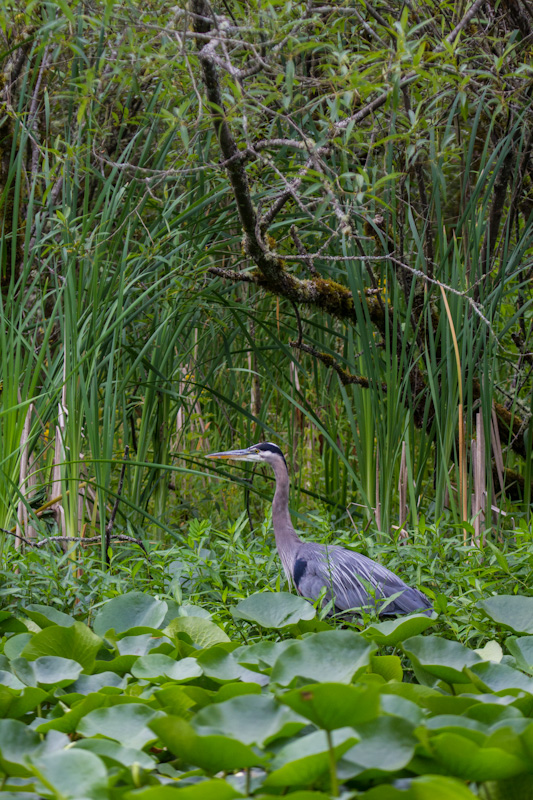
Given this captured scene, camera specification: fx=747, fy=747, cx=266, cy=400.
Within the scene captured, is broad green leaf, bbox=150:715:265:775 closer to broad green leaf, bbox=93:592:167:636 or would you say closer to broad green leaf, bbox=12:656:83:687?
broad green leaf, bbox=12:656:83:687

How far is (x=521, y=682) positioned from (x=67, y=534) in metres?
1.97

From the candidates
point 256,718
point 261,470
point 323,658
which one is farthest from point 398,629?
point 261,470

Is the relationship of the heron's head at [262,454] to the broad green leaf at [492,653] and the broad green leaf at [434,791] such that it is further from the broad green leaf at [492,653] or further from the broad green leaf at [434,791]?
the broad green leaf at [434,791]

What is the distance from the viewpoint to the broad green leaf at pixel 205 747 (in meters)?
1.07

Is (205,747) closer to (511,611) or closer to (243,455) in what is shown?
(511,611)

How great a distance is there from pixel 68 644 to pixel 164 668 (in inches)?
9.7

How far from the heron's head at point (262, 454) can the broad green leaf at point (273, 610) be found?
56.4 inches

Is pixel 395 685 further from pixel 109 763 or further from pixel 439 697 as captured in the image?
pixel 109 763

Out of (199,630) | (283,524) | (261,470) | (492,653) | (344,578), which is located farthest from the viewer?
(261,470)

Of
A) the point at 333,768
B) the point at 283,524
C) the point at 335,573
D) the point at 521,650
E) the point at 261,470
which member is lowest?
the point at 261,470

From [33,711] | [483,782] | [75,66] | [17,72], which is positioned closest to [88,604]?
[33,711]

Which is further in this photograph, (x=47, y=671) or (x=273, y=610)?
(x=273, y=610)

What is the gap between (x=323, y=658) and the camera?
140cm

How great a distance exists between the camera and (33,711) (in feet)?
4.90
